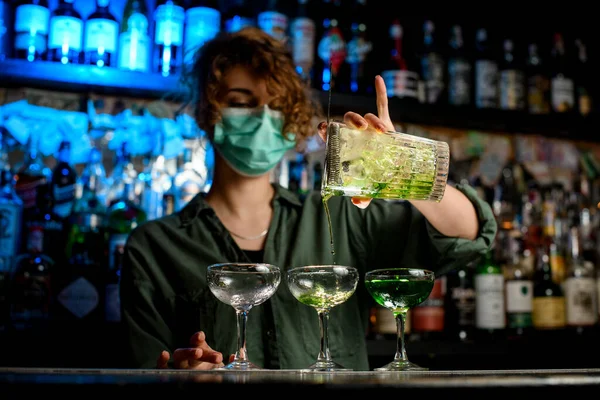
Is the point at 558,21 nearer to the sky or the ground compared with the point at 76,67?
nearer to the sky

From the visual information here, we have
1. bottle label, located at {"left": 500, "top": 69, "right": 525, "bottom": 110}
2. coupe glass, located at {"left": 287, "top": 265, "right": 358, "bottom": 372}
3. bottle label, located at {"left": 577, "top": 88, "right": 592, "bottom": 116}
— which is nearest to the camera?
coupe glass, located at {"left": 287, "top": 265, "right": 358, "bottom": 372}

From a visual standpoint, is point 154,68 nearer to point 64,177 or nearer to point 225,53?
point 64,177

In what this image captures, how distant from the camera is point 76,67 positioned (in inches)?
81.4

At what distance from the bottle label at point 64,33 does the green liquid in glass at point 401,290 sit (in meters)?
1.46

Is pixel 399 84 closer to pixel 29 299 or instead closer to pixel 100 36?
pixel 100 36

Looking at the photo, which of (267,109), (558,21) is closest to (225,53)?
(267,109)

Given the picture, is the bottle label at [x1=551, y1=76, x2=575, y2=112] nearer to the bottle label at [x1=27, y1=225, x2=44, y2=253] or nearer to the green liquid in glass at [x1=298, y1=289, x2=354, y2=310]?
the green liquid in glass at [x1=298, y1=289, x2=354, y2=310]

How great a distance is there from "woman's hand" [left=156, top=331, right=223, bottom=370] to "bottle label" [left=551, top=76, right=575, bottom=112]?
1.97 m

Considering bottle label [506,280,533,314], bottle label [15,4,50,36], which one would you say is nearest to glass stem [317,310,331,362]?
bottle label [506,280,533,314]

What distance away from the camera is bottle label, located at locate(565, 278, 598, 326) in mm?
2326

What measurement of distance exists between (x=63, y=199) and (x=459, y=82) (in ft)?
4.78

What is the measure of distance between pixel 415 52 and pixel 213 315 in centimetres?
154

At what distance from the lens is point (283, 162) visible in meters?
2.48

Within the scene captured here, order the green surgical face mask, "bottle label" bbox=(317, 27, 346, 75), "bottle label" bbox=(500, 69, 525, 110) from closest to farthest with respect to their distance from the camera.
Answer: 1. the green surgical face mask
2. "bottle label" bbox=(317, 27, 346, 75)
3. "bottle label" bbox=(500, 69, 525, 110)
